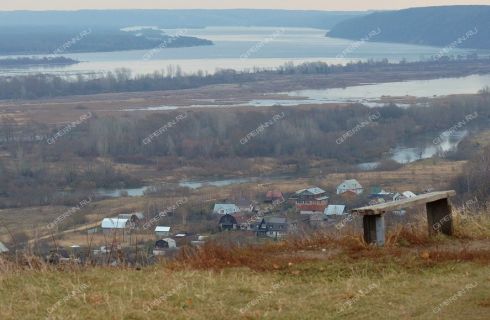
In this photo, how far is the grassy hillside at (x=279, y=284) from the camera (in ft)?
17.0

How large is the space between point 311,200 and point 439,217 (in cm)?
1563

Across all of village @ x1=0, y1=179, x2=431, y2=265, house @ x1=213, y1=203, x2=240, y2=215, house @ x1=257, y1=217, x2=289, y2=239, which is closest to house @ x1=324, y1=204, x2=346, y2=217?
village @ x1=0, y1=179, x2=431, y2=265

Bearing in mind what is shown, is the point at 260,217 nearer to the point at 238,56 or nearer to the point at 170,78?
the point at 170,78

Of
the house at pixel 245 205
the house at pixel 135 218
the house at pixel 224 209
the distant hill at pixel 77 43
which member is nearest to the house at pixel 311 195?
the house at pixel 245 205

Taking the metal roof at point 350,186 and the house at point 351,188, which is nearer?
the house at point 351,188

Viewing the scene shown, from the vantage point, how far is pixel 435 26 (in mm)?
98938

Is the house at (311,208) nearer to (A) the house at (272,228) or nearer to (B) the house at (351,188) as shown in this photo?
(B) the house at (351,188)

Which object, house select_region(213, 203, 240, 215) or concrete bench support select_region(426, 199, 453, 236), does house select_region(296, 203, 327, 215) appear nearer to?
house select_region(213, 203, 240, 215)

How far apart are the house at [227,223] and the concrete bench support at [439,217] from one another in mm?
9419

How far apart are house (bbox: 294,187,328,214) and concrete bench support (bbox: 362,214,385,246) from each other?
12.6 meters

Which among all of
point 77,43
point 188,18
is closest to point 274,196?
point 77,43

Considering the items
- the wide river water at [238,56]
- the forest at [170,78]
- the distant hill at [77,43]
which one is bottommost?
the forest at [170,78]

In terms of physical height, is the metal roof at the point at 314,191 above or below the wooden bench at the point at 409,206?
below

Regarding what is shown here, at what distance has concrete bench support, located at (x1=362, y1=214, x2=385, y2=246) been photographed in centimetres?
695
